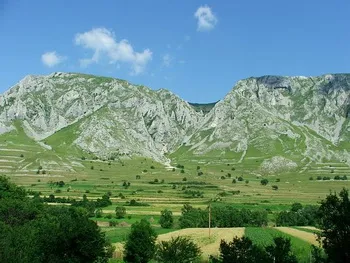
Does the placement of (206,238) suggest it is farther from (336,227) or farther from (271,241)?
(336,227)

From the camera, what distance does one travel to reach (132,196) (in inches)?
7313

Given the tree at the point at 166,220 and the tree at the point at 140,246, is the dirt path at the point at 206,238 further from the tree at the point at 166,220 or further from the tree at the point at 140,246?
the tree at the point at 166,220

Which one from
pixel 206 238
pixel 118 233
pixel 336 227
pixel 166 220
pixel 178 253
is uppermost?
pixel 336 227

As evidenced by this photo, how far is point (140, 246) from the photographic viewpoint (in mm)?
82562

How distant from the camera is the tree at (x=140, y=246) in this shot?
8288 centimetres

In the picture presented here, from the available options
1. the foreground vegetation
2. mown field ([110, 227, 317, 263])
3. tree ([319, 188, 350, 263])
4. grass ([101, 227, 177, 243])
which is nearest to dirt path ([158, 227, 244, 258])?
mown field ([110, 227, 317, 263])

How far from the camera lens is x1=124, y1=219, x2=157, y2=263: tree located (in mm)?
82875

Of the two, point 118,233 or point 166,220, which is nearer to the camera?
point 118,233

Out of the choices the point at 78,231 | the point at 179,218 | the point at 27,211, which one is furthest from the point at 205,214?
the point at 78,231

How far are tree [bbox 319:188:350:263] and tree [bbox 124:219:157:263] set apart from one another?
5309cm

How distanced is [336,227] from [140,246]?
5556 centimetres

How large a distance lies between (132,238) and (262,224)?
208 feet

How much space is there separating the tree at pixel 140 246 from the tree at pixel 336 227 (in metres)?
53.1

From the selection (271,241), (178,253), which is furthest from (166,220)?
(178,253)
